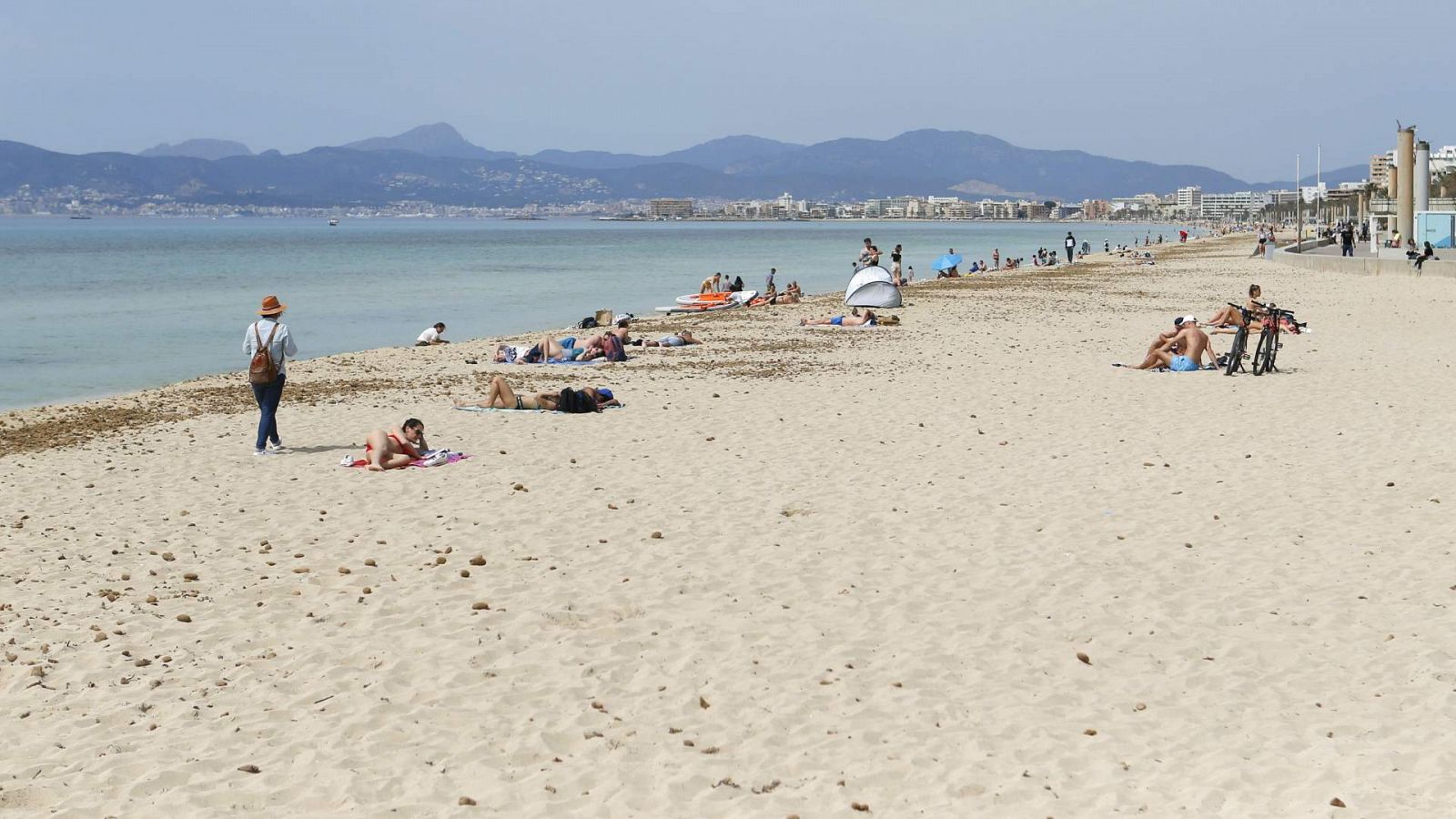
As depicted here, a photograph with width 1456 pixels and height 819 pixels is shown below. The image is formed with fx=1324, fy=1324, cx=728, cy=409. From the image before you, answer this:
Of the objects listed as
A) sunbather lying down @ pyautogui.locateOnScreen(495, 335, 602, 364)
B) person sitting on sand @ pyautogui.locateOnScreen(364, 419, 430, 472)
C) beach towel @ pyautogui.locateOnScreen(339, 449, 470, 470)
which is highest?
sunbather lying down @ pyautogui.locateOnScreen(495, 335, 602, 364)

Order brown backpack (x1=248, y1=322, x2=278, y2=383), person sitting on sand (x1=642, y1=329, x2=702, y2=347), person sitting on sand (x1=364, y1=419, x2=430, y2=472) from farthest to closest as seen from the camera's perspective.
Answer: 1. person sitting on sand (x1=642, y1=329, x2=702, y2=347)
2. brown backpack (x1=248, y1=322, x2=278, y2=383)
3. person sitting on sand (x1=364, y1=419, x2=430, y2=472)

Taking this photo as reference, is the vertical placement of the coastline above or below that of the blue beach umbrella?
below

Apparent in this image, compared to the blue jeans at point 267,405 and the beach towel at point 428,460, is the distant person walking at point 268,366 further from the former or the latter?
the beach towel at point 428,460

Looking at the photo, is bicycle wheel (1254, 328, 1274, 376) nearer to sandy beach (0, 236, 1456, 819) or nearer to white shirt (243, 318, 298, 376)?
sandy beach (0, 236, 1456, 819)

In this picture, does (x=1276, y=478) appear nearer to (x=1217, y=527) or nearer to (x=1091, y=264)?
(x=1217, y=527)

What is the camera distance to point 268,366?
12.5 meters

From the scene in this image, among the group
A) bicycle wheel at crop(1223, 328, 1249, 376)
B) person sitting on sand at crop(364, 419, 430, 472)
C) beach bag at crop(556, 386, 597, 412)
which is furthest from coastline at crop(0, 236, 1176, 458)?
bicycle wheel at crop(1223, 328, 1249, 376)

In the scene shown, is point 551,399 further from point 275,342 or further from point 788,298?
point 788,298

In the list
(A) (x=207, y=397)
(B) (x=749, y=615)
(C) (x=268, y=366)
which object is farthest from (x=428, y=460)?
(A) (x=207, y=397)

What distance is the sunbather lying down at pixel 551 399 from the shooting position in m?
14.8

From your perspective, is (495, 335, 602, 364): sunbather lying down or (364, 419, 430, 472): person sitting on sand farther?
(495, 335, 602, 364): sunbather lying down

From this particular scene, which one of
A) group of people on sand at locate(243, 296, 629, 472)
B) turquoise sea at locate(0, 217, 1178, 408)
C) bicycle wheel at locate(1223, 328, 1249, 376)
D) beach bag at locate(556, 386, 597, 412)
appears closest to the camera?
group of people on sand at locate(243, 296, 629, 472)

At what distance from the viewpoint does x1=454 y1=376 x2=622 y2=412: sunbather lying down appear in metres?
14.8

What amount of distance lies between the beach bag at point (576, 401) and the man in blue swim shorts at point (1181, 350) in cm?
775
